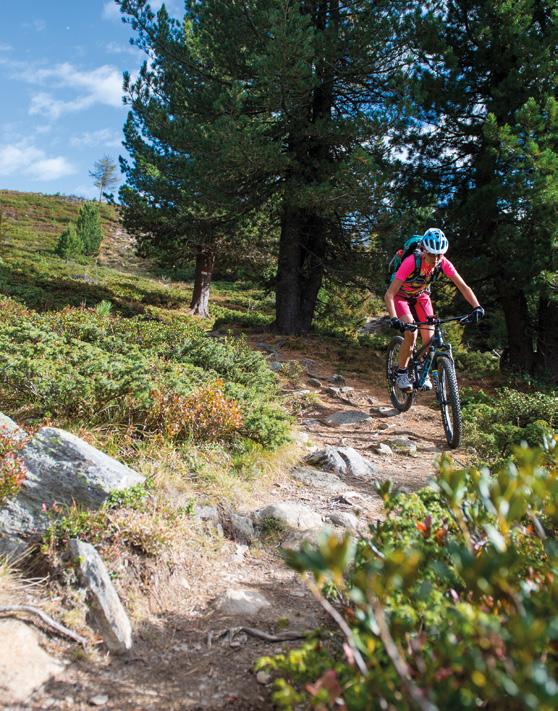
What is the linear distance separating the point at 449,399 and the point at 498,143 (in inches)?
212

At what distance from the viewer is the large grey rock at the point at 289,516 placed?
3455mm

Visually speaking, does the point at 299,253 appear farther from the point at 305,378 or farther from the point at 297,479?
the point at 297,479

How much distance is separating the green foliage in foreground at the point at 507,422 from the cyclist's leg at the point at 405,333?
41.0 inches

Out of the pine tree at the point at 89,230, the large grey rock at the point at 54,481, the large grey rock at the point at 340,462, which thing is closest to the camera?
the large grey rock at the point at 54,481

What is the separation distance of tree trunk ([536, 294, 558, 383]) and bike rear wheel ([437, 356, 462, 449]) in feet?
16.1

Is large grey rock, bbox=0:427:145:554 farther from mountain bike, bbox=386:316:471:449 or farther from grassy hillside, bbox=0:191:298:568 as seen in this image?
mountain bike, bbox=386:316:471:449

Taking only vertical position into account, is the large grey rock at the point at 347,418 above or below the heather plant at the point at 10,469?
below

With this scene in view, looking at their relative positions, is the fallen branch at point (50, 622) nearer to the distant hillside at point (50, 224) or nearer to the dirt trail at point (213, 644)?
the dirt trail at point (213, 644)

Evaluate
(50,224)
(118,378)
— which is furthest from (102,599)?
(50,224)

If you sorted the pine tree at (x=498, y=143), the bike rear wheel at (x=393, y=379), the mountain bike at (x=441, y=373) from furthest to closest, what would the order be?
1. the pine tree at (x=498, y=143)
2. the bike rear wheel at (x=393, y=379)
3. the mountain bike at (x=441, y=373)

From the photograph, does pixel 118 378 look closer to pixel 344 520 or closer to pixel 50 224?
pixel 344 520

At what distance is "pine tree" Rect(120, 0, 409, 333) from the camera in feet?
29.2

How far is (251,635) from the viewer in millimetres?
2414

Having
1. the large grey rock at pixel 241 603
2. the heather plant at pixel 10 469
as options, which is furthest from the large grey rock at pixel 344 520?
the heather plant at pixel 10 469
